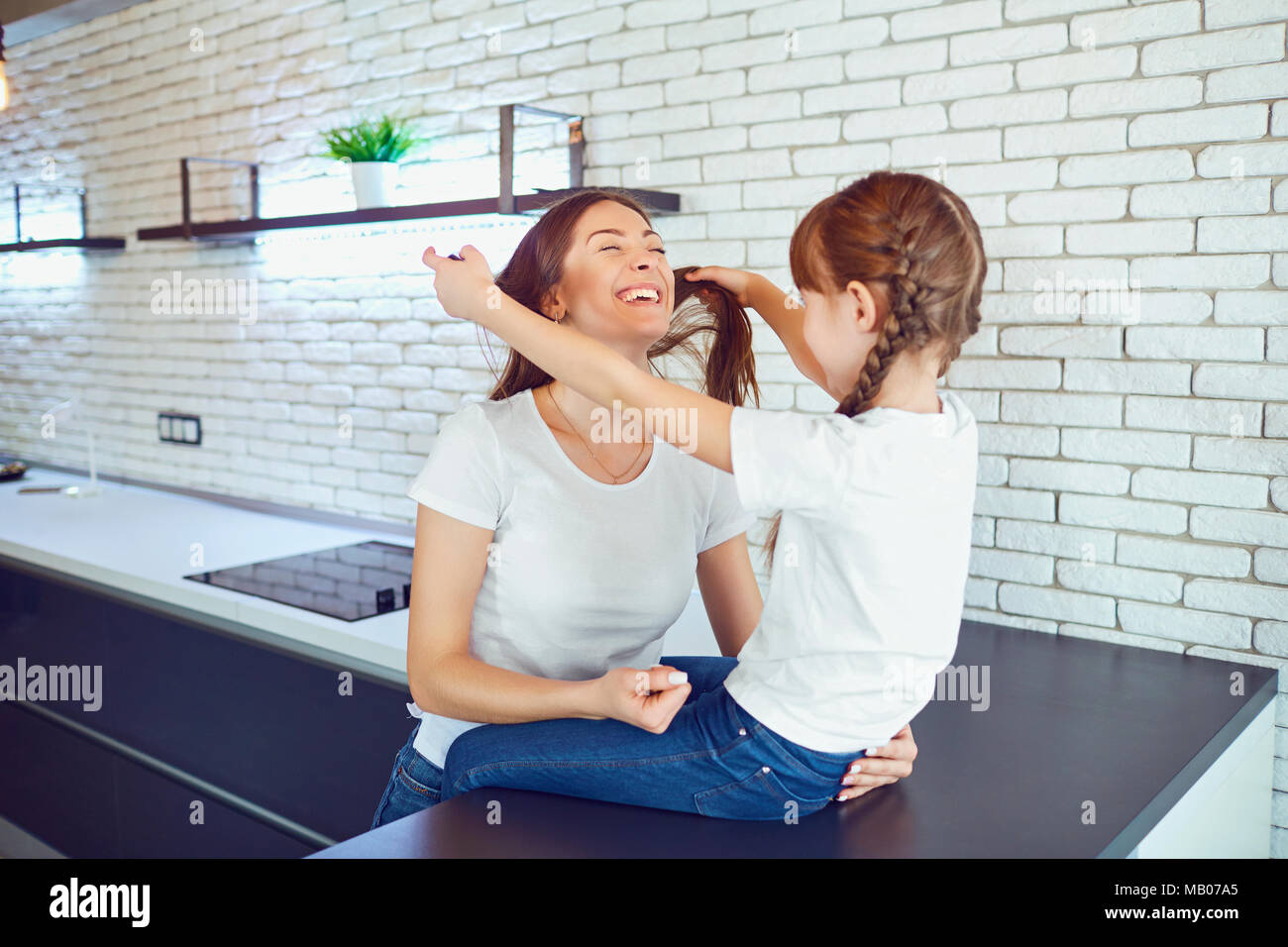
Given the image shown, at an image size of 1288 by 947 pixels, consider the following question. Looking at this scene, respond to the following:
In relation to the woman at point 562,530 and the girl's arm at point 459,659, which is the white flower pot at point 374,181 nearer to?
the woman at point 562,530

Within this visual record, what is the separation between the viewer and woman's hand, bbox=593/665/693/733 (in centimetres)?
109

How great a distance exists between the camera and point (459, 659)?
1.29 metres

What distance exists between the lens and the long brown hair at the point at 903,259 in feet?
3.32

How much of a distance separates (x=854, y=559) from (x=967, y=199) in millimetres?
1208

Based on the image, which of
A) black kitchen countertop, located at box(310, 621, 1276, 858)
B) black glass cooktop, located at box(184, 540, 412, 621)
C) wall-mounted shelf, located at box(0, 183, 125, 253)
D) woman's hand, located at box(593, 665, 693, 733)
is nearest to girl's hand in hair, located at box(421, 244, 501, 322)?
woman's hand, located at box(593, 665, 693, 733)

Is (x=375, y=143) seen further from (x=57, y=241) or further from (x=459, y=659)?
(x=459, y=659)

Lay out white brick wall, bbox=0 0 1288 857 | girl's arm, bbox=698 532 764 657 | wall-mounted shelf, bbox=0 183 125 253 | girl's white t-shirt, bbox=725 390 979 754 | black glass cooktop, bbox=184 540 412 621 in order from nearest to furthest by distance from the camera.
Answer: girl's white t-shirt, bbox=725 390 979 754 < girl's arm, bbox=698 532 764 657 < white brick wall, bbox=0 0 1288 857 < black glass cooktop, bbox=184 540 412 621 < wall-mounted shelf, bbox=0 183 125 253

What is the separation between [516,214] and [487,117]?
0.49 meters

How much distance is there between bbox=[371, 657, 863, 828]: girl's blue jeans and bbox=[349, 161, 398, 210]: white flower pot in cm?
191

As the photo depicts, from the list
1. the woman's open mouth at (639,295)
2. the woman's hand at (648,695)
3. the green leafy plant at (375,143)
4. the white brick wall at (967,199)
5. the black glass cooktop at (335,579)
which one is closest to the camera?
the woman's hand at (648,695)

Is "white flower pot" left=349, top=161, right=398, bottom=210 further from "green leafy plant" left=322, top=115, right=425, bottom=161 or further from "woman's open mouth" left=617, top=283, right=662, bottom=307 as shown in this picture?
"woman's open mouth" left=617, top=283, right=662, bottom=307

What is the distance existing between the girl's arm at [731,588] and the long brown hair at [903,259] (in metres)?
0.59

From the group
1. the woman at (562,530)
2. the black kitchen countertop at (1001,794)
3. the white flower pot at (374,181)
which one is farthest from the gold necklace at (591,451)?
the white flower pot at (374,181)
